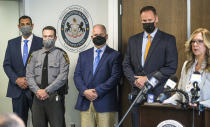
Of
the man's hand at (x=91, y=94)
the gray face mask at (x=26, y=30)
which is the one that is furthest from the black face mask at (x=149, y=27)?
the gray face mask at (x=26, y=30)

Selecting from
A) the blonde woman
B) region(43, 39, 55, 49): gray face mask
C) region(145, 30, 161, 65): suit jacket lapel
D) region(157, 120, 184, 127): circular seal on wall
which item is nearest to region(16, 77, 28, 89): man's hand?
region(43, 39, 55, 49): gray face mask

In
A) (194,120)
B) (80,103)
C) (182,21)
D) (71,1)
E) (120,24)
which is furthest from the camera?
(71,1)

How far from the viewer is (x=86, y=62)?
3.67m

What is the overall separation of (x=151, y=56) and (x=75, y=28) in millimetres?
1753

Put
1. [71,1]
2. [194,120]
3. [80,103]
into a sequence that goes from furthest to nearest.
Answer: [71,1] → [80,103] → [194,120]

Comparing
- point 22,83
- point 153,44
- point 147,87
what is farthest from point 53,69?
point 147,87

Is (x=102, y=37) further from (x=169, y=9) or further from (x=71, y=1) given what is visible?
(x=71, y=1)

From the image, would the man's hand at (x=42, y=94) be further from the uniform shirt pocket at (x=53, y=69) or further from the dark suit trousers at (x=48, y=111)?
the uniform shirt pocket at (x=53, y=69)

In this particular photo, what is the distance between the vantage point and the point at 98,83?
11.7 ft

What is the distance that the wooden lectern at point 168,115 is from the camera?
1947 mm

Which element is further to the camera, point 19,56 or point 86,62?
point 19,56

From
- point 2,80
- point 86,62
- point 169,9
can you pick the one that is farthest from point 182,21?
point 2,80

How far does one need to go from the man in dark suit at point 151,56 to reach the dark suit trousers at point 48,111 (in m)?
0.94

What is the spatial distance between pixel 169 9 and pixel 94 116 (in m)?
1.66
